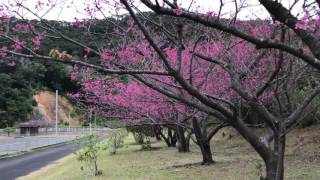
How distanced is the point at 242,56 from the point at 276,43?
24.1 feet

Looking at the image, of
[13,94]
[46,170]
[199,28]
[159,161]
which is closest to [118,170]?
[159,161]

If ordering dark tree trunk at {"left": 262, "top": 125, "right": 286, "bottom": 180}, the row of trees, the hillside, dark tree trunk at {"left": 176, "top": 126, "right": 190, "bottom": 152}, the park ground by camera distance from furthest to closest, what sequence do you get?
the hillside, dark tree trunk at {"left": 176, "top": 126, "right": 190, "bottom": 152}, the park ground, dark tree trunk at {"left": 262, "top": 125, "right": 286, "bottom": 180}, the row of trees

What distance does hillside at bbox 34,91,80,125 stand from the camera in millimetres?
85438

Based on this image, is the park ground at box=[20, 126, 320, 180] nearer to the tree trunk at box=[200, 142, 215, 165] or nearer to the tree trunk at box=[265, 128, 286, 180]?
the tree trunk at box=[200, 142, 215, 165]

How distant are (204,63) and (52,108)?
75023mm

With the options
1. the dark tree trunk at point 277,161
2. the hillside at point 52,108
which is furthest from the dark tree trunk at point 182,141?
the hillside at point 52,108

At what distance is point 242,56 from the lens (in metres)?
12.9

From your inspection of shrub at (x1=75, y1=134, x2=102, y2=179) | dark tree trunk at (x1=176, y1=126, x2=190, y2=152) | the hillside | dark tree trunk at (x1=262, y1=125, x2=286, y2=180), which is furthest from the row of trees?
the hillside

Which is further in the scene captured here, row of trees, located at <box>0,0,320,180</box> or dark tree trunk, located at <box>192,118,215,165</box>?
dark tree trunk, located at <box>192,118,215,165</box>

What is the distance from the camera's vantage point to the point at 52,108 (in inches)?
3467

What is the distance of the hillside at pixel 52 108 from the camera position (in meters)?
85.4

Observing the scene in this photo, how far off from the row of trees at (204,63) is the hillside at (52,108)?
221ft

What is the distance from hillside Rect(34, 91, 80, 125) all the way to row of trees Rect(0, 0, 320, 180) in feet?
221

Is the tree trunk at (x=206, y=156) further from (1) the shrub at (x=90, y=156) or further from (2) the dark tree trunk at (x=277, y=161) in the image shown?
(2) the dark tree trunk at (x=277, y=161)
